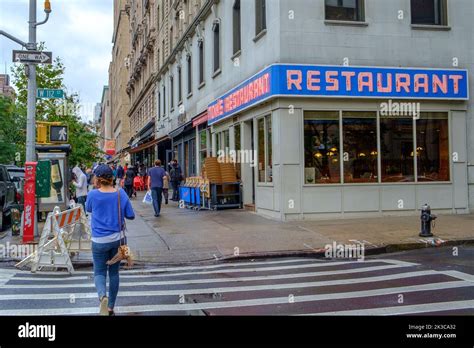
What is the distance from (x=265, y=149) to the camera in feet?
54.0

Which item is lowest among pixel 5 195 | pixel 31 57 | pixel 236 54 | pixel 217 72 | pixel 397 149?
pixel 5 195

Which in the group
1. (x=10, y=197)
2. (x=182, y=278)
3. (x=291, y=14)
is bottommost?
(x=182, y=278)

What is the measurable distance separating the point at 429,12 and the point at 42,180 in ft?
41.9

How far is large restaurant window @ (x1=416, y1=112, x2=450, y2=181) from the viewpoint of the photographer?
52.1 feet

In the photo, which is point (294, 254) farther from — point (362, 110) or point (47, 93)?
point (47, 93)

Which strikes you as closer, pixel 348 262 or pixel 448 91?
pixel 348 262

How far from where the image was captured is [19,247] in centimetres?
1144

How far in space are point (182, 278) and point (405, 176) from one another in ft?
31.6

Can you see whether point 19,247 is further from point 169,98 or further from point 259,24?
point 169,98

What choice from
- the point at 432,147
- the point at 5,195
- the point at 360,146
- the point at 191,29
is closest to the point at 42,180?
the point at 5,195

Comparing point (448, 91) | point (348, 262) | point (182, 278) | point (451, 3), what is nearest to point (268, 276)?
point (182, 278)

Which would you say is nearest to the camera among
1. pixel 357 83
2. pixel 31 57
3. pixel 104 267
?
pixel 104 267

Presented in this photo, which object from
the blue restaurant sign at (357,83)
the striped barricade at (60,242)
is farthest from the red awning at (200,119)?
the striped barricade at (60,242)

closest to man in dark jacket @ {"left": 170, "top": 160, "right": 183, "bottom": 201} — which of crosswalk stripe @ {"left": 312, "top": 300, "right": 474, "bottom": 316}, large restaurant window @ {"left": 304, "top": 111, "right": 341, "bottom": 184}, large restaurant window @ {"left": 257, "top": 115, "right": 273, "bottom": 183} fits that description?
large restaurant window @ {"left": 257, "top": 115, "right": 273, "bottom": 183}
